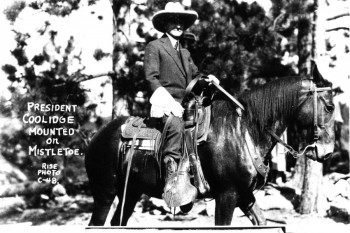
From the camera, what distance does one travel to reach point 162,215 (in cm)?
984

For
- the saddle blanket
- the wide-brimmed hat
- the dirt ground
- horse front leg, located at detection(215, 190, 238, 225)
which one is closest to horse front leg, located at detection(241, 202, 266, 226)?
horse front leg, located at detection(215, 190, 238, 225)

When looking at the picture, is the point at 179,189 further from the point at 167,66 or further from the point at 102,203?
the point at 167,66

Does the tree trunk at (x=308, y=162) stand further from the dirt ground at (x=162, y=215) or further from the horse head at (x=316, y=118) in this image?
the horse head at (x=316, y=118)

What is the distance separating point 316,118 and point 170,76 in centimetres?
163

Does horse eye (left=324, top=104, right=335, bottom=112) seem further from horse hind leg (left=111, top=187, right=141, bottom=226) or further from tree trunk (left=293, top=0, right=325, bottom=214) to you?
tree trunk (left=293, top=0, right=325, bottom=214)

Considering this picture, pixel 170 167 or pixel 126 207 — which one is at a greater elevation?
pixel 170 167

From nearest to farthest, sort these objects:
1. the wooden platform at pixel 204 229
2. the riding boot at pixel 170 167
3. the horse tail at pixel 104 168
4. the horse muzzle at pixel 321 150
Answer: the wooden platform at pixel 204 229 → the horse muzzle at pixel 321 150 → the riding boot at pixel 170 167 → the horse tail at pixel 104 168

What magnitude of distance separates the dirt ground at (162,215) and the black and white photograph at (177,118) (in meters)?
0.04

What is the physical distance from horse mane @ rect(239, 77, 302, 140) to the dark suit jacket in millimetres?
850

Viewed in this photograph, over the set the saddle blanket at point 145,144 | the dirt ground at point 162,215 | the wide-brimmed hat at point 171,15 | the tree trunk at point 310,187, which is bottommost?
the dirt ground at point 162,215

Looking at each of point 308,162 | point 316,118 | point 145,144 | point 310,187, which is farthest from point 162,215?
point 316,118

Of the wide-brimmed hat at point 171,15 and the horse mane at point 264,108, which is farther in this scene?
the wide-brimmed hat at point 171,15

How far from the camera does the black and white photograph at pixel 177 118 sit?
5.07 metres

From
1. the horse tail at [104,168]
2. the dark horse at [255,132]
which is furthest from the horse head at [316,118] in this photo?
the horse tail at [104,168]
